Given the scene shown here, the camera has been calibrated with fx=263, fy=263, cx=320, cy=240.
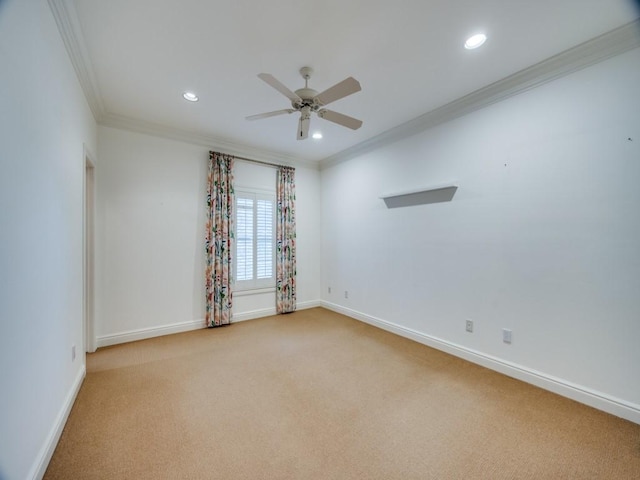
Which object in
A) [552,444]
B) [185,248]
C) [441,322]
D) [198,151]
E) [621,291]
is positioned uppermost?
[198,151]

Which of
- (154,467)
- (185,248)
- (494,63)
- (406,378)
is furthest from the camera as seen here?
(185,248)

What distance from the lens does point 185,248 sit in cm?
392

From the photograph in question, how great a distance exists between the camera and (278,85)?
204 centimetres

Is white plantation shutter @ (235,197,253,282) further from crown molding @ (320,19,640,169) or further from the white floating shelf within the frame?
Result: crown molding @ (320,19,640,169)

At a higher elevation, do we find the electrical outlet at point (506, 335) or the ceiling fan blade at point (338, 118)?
the ceiling fan blade at point (338, 118)

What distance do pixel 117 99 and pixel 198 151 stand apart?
3.79 ft

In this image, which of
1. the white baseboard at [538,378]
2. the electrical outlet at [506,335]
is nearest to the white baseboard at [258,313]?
the white baseboard at [538,378]

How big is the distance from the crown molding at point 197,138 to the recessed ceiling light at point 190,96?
985 mm

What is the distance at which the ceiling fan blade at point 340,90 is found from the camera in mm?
1932

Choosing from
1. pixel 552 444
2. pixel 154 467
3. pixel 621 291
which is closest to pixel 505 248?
pixel 621 291

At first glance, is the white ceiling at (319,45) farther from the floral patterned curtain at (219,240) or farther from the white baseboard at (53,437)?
the white baseboard at (53,437)

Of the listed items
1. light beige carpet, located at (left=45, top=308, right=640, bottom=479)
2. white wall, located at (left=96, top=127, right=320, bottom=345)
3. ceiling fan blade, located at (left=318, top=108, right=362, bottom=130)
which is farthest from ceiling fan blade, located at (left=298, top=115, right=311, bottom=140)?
light beige carpet, located at (left=45, top=308, right=640, bottom=479)

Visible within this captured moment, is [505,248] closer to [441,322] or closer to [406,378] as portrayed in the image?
[441,322]

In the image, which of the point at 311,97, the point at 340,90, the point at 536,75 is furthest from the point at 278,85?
the point at 536,75
